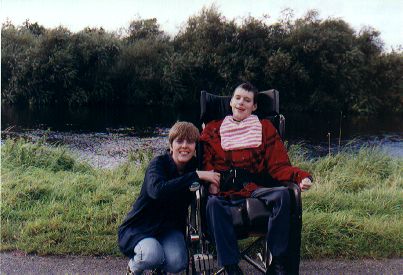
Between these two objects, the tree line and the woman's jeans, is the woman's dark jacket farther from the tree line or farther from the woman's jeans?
the tree line

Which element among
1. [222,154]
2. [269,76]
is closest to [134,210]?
[222,154]

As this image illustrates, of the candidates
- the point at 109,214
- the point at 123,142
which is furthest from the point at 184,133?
the point at 123,142

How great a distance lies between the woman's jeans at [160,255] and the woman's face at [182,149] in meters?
0.51

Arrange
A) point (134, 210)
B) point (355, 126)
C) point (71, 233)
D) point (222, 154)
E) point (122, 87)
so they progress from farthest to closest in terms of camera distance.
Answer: point (122, 87), point (355, 126), point (71, 233), point (222, 154), point (134, 210)

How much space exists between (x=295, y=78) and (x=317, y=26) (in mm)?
3167

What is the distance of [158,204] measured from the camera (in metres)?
3.09

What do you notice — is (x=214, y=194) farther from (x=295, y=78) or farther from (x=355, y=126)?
(x=295, y=78)

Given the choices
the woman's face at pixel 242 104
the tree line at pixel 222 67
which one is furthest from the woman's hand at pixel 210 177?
the tree line at pixel 222 67

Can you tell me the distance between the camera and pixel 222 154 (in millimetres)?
3574

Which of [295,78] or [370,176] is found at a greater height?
[295,78]

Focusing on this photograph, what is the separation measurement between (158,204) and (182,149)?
0.38m

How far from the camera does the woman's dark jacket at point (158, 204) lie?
2973 millimetres

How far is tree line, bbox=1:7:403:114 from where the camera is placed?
23438 mm

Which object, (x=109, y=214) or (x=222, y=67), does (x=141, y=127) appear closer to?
(x=222, y=67)
